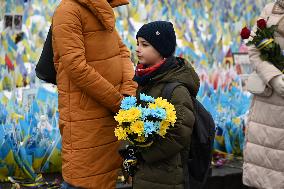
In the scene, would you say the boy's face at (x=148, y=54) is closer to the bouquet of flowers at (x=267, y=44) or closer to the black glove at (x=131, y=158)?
the black glove at (x=131, y=158)

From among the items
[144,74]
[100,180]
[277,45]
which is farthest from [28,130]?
[277,45]

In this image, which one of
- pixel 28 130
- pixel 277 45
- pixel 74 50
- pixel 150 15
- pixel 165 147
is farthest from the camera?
Answer: pixel 150 15

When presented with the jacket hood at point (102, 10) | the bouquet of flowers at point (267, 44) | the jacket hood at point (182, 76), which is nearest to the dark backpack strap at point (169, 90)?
the jacket hood at point (182, 76)

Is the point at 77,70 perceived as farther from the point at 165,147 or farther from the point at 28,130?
the point at 28,130

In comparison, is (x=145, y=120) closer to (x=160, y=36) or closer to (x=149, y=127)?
(x=149, y=127)

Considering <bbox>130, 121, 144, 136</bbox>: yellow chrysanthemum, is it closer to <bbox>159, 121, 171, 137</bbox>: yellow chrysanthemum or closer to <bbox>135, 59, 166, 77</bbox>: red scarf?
<bbox>159, 121, 171, 137</bbox>: yellow chrysanthemum

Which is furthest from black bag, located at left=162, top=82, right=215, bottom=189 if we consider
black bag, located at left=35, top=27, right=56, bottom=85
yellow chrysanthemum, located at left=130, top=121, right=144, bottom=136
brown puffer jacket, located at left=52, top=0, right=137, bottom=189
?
black bag, located at left=35, top=27, right=56, bottom=85

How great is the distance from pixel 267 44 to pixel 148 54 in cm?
139

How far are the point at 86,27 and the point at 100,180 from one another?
3.31 feet

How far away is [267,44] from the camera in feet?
15.6

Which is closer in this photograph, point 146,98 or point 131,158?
point 146,98

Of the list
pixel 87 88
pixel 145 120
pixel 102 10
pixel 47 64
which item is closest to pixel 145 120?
pixel 145 120

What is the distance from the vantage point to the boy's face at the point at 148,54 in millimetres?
3744

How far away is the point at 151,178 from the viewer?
11.9 ft
